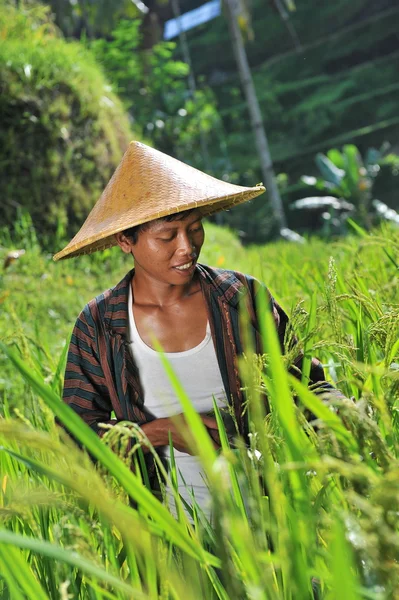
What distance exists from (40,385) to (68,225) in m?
5.09

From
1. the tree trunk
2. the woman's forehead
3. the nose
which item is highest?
the tree trunk

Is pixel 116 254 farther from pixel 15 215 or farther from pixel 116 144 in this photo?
pixel 116 144

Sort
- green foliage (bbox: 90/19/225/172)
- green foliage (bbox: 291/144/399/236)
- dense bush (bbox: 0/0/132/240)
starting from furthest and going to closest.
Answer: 1. green foliage (bbox: 90/19/225/172)
2. green foliage (bbox: 291/144/399/236)
3. dense bush (bbox: 0/0/132/240)

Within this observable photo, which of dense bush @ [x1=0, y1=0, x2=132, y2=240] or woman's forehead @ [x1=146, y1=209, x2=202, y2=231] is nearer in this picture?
woman's forehead @ [x1=146, y1=209, x2=202, y2=231]

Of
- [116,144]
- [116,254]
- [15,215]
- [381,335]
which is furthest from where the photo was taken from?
[116,144]

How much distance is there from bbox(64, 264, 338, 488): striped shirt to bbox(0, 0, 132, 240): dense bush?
3648mm

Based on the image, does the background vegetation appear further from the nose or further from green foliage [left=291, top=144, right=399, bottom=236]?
the nose

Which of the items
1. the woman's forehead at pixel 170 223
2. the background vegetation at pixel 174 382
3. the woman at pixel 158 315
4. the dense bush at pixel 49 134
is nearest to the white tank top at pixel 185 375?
the woman at pixel 158 315

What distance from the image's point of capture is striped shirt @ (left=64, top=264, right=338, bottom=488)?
1.57 metres

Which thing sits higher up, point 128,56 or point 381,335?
point 128,56

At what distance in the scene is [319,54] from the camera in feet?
87.7

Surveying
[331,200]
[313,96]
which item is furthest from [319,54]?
[331,200]

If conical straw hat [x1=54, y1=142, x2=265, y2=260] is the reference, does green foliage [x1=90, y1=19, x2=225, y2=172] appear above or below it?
above

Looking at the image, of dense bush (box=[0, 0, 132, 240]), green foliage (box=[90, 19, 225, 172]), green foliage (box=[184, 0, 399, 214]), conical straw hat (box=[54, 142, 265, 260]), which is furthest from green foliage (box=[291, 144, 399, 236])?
conical straw hat (box=[54, 142, 265, 260])
